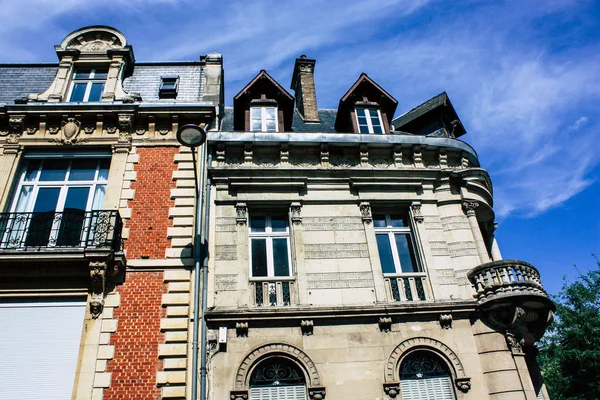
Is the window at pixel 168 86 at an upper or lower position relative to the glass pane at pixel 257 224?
upper

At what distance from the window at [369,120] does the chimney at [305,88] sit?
1856 mm

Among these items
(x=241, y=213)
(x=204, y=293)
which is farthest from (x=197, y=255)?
(x=241, y=213)

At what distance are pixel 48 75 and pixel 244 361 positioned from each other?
1080 cm

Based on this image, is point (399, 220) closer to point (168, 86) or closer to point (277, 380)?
point (277, 380)

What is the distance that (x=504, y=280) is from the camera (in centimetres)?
1002

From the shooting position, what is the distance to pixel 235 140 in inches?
465

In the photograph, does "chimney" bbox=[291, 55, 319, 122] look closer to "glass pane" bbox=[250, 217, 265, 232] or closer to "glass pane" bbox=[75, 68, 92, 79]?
"glass pane" bbox=[250, 217, 265, 232]

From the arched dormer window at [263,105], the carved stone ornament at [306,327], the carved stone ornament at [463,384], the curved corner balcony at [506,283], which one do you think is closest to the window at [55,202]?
the arched dormer window at [263,105]

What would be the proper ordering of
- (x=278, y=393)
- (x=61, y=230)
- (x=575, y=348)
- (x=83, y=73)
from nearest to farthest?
(x=278, y=393), (x=61, y=230), (x=83, y=73), (x=575, y=348)

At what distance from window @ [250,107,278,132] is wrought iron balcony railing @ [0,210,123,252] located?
5.06 meters

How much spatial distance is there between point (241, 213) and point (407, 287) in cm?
458

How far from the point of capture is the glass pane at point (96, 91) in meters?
12.6

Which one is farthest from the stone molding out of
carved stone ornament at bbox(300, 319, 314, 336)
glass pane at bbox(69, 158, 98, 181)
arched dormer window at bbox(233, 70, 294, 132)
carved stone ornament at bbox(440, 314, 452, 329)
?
arched dormer window at bbox(233, 70, 294, 132)

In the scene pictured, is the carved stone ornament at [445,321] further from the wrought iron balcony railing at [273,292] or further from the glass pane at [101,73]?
the glass pane at [101,73]
